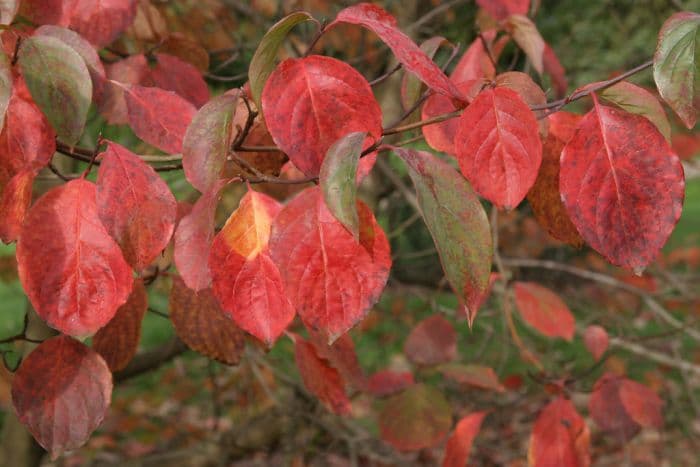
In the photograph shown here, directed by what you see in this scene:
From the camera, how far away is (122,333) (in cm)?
102

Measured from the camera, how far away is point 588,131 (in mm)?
662

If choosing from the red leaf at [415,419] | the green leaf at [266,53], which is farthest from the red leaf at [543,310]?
the green leaf at [266,53]

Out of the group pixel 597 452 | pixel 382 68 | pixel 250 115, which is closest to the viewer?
pixel 250 115

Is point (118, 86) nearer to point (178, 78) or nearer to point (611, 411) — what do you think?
point (178, 78)

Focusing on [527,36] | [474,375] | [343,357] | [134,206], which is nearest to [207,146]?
[134,206]

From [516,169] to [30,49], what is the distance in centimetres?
44

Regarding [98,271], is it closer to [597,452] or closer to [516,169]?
[516,169]

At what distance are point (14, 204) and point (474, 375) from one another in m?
1.00

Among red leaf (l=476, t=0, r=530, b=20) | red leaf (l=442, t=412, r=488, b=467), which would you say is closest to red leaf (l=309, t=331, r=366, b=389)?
red leaf (l=442, t=412, r=488, b=467)

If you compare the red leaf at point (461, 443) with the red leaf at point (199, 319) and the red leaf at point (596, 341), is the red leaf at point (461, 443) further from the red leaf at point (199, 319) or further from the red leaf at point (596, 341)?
the red leaf at point (199, 319)

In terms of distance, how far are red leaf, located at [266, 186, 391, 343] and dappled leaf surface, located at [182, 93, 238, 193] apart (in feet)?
0.31

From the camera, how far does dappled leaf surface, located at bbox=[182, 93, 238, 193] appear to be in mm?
702

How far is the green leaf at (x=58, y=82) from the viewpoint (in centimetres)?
70

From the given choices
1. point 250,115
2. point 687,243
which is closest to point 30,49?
point 250,115
